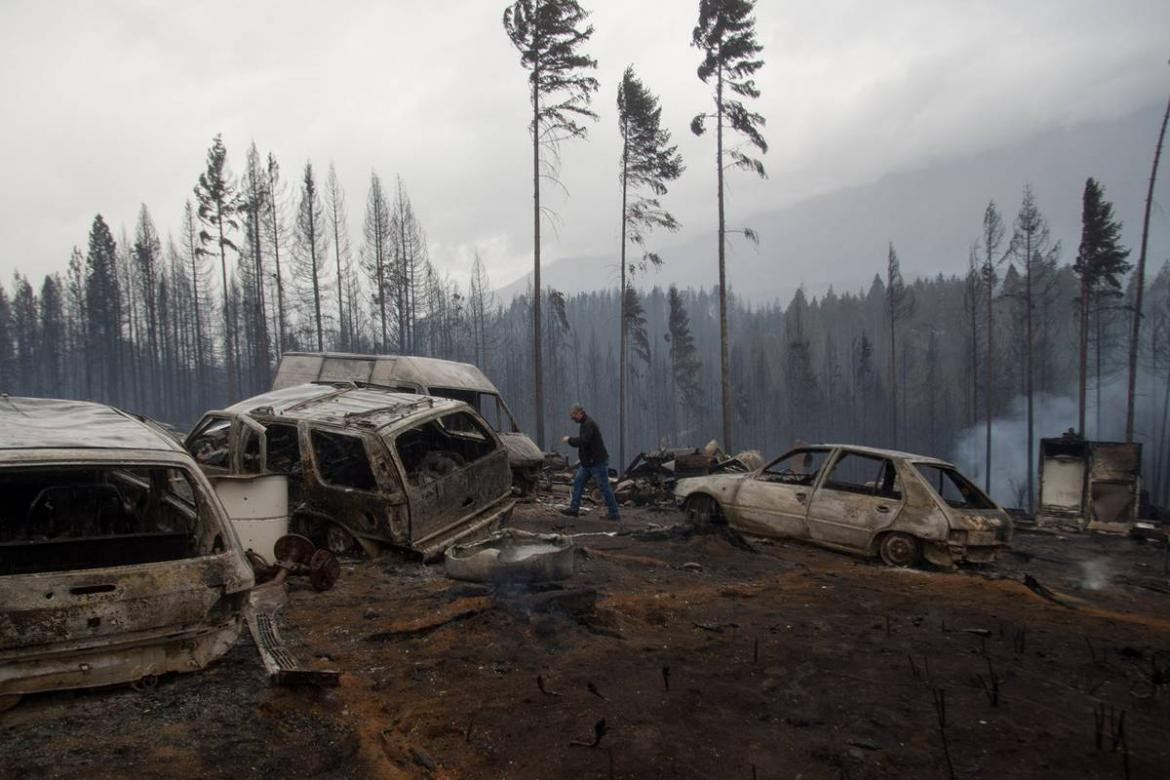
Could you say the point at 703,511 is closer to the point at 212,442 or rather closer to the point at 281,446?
the point at 281,446

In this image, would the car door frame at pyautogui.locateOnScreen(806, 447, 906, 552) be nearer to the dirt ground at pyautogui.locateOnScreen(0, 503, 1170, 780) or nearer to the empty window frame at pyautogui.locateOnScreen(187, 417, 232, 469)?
the dirt ground at pyautogui.locateOnScreen(0, 503, 1170, 780)

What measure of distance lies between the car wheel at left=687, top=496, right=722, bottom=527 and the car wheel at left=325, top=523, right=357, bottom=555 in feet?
15.2

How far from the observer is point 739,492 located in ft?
30.2

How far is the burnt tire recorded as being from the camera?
9.47 m

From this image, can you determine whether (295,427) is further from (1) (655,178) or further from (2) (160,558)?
(1) (655,178)

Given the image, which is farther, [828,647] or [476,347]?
[476,347]

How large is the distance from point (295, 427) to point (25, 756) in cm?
461

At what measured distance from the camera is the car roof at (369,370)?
12.0m

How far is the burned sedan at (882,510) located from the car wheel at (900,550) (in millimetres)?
11

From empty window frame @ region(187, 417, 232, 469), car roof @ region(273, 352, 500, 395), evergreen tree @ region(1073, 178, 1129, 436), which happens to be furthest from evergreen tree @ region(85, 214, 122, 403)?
evergreen tree @ region(1073, 178, 1129, 436)

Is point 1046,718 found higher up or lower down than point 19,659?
lower down

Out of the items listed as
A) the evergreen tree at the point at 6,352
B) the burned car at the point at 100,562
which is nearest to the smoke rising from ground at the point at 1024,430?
the burned car at the point at 100,562

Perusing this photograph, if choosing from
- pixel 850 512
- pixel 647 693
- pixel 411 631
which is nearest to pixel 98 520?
pixel 411 631

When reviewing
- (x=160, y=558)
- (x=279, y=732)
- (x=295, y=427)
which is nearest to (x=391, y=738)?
(x=279, y=732)
